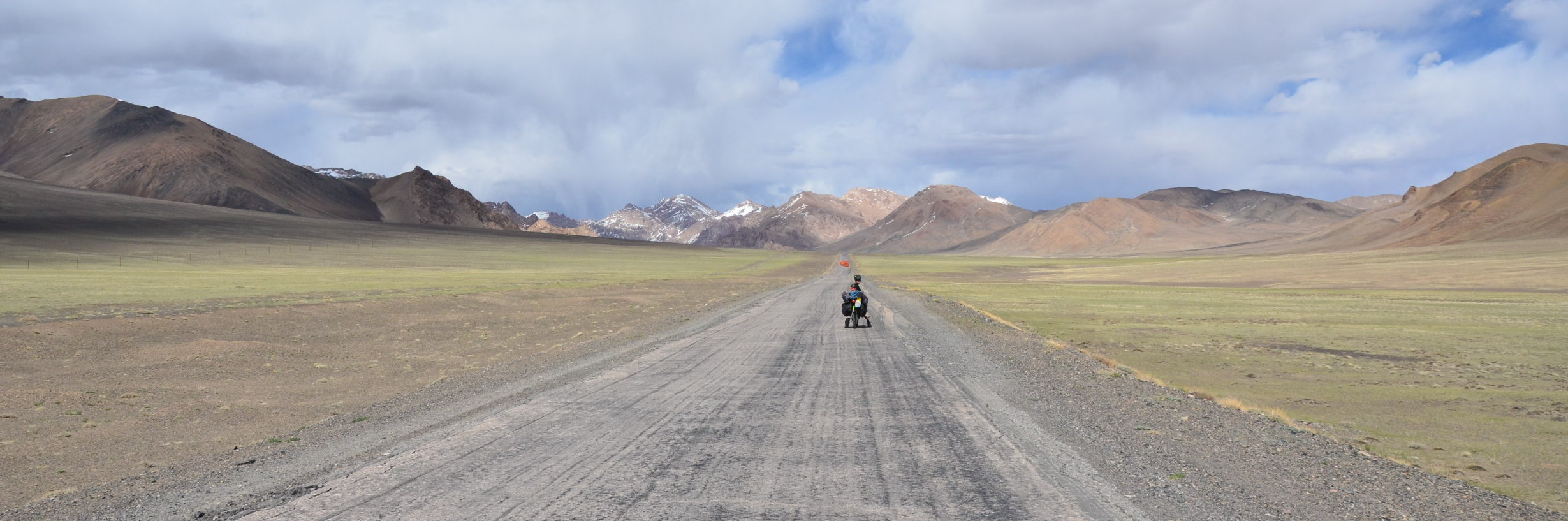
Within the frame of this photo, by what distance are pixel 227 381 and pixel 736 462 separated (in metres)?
13.5

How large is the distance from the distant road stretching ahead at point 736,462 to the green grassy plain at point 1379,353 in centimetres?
553

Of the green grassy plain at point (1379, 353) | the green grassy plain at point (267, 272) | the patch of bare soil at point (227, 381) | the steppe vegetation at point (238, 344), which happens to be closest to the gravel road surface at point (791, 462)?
the patch of bare soil at point (227, 381)

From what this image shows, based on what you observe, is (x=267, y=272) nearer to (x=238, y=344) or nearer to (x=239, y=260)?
(x=239, y=260)

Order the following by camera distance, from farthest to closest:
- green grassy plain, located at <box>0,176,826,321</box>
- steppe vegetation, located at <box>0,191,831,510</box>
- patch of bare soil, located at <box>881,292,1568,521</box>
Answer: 1. green grassy plain, located at <box>0,176,826,321</box>
2. steppe vegetation, located at <box>0,191,831,510</box>
3. patch of bare soil, located at <box>881,292,1568,521</box>

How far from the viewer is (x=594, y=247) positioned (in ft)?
621

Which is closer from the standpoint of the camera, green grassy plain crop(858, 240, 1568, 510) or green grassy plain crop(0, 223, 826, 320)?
green grassy plain crop(858, 240, 1568, 510)

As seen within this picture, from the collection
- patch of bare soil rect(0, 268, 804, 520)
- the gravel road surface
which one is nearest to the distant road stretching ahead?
the gravel road surface

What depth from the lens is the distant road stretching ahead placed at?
7.60 m

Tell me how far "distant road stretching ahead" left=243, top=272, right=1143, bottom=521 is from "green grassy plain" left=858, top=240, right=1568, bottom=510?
5527 mm

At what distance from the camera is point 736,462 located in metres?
9.22

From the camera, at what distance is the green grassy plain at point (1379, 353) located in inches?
486

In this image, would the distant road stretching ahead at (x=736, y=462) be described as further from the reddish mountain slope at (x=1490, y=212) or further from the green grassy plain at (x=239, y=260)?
the reddish mountain slope at (x=1490, y=212)

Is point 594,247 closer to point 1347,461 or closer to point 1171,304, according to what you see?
point 1171,304

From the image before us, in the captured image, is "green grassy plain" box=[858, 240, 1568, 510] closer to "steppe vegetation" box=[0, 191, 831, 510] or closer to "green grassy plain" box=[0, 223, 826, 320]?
"steppe vegetation" box=[0, 191, 831, 510]
